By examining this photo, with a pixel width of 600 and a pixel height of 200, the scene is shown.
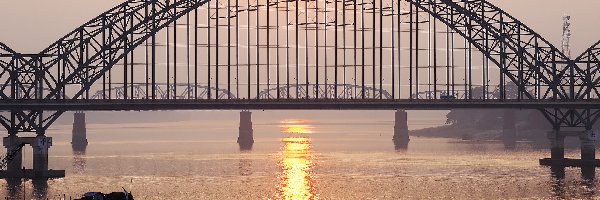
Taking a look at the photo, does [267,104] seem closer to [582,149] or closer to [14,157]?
[14,157]

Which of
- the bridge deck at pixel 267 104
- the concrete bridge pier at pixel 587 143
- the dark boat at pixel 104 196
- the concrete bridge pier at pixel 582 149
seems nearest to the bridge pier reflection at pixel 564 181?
the concrete bridge pier at pixel 582 149

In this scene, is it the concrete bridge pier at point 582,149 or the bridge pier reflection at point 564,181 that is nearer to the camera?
the bridge pier reflection at point 564,181

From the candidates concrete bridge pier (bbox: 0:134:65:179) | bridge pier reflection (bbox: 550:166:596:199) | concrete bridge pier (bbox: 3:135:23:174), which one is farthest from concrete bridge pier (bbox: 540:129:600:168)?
concrete bridge pier (bbox: 3:135:23:174)

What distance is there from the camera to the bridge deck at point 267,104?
502ft

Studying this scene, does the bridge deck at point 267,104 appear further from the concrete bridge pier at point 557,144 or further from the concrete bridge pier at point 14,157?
the concrete bridge pier at point 557,144

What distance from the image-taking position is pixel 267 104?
159250 millimetres

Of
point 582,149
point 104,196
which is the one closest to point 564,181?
point 582,149

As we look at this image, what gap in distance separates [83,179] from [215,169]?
32.6 m

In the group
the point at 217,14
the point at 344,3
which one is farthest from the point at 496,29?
the point at 217,14

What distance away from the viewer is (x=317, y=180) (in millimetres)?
152000

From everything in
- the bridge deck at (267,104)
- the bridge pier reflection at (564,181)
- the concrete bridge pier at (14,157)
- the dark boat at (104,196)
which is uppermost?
the bridge deck at (267,104)

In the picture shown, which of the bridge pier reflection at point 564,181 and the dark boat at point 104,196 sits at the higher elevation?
the dark boat at point 104,196

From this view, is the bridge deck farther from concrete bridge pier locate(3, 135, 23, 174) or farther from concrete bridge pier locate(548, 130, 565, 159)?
concrete bridge pier locate(548, 130, 565, 159)

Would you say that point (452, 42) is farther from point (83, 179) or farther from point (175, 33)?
point (83, 179)
